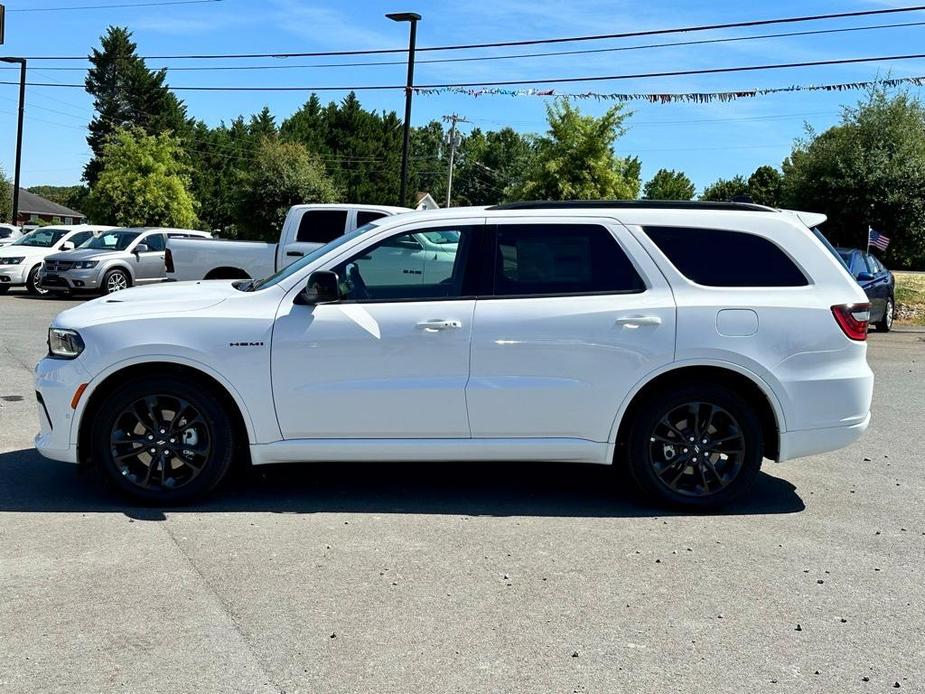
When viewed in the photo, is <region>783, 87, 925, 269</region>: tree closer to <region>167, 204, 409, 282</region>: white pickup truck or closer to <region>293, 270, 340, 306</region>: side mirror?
<region>167, 204, 409, 282</region>: white pickup truck

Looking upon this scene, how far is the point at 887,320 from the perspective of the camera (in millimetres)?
18703

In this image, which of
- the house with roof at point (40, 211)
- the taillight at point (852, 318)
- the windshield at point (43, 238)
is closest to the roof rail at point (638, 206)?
the taillight at point (852, 318)

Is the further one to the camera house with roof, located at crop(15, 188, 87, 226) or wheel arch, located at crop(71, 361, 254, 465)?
house with roof, located at crop(15, 188, 87, 226)

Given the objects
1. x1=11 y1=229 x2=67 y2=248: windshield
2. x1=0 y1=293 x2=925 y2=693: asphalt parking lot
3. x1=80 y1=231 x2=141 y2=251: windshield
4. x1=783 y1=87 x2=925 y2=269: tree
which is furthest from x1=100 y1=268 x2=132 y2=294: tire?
x1=783 y1=87 x2=925 y2=269: tree

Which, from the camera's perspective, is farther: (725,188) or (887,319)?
(725,188)

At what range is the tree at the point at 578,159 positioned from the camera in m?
35.7

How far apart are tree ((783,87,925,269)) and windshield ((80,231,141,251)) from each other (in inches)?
816

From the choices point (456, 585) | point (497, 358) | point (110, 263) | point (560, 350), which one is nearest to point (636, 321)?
point (560, 350)

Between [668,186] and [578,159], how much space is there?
74.7m

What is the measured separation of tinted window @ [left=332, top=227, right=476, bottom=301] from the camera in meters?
5.74

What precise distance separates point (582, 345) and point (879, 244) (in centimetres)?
2038

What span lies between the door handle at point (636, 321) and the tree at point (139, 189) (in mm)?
50223

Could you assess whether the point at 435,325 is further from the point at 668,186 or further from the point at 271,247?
the point at 668,186

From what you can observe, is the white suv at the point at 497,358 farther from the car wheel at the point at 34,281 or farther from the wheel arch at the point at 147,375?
the car wheel at the point at 34,281
